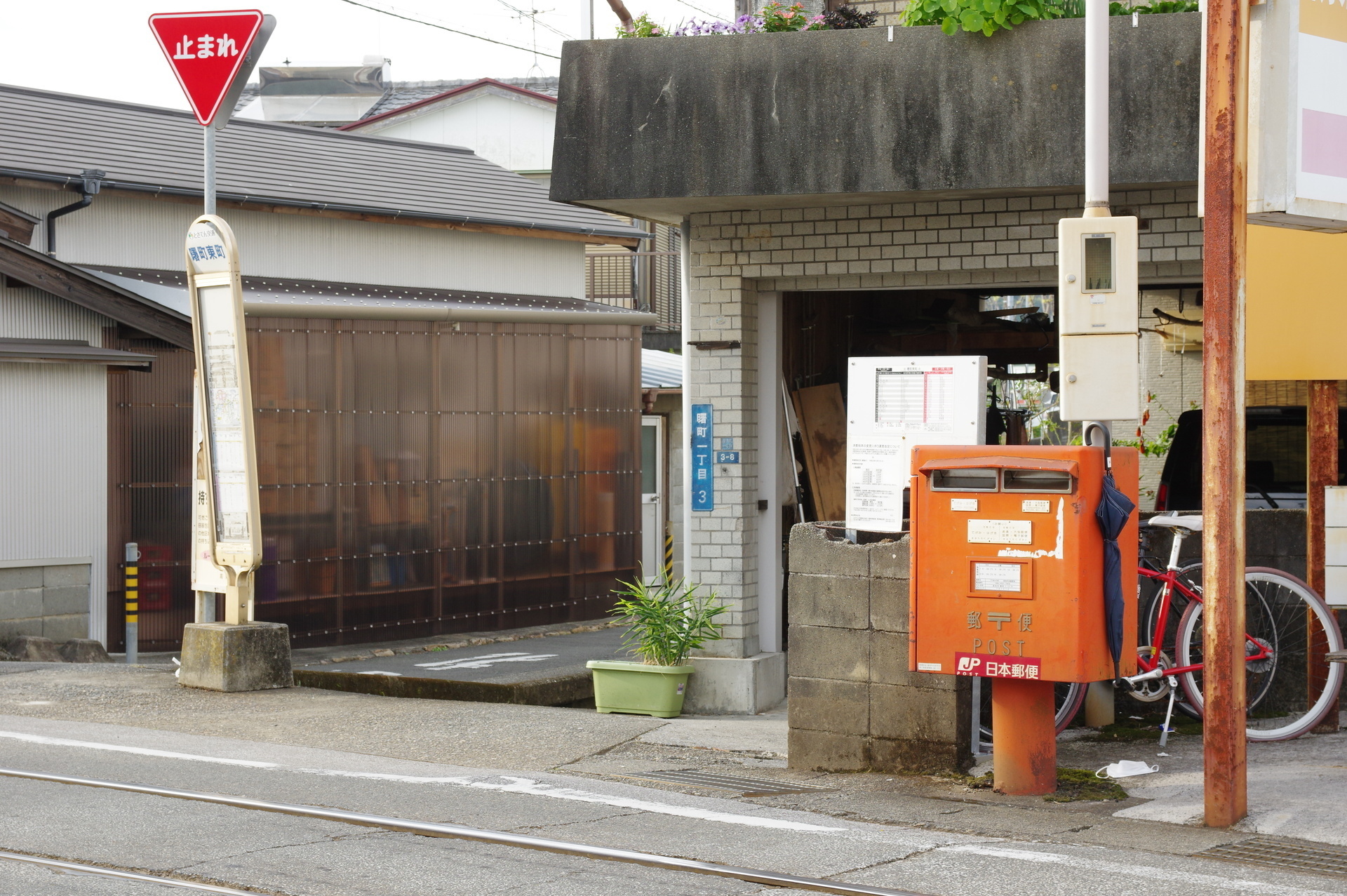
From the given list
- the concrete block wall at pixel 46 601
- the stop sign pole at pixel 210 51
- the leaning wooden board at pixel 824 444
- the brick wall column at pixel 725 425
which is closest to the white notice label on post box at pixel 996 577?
the brick wall column at pixel 725 425

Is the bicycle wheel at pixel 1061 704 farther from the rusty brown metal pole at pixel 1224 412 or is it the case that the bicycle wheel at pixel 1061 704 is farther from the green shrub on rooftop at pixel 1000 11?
the green shrub on rooftop at pixel 1000 11

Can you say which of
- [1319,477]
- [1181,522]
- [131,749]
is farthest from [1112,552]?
[131,749]

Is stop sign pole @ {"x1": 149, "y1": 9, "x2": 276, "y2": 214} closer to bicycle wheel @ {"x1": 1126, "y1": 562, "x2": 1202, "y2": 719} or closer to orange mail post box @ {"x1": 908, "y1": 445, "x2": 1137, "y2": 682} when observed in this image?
orange mail post box @ {"x1": 908, "y1": 445, "x2": 1137, "y2": 682}

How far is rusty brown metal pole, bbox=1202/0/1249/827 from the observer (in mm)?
6457

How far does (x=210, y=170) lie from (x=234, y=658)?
3.46m

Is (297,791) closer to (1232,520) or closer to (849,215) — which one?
(1232,520)

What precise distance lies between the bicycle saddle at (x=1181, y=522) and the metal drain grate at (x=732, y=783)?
264 centimetres

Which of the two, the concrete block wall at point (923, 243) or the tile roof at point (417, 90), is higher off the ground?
the tile roof at point (417, 90)

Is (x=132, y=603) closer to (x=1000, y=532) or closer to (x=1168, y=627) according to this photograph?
(x=1168, y=627)

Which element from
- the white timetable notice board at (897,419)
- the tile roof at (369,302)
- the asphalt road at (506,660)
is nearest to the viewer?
the white timetable notice board at (897,419)

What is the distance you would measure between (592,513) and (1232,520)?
1431 cm

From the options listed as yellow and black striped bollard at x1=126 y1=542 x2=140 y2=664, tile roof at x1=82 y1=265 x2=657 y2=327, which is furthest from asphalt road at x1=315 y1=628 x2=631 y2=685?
tile roof at x1=82 y1=265 x2=657 y2=327

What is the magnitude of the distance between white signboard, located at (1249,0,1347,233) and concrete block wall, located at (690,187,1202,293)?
9.95 ft

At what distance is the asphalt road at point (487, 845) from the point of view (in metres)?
5.62
